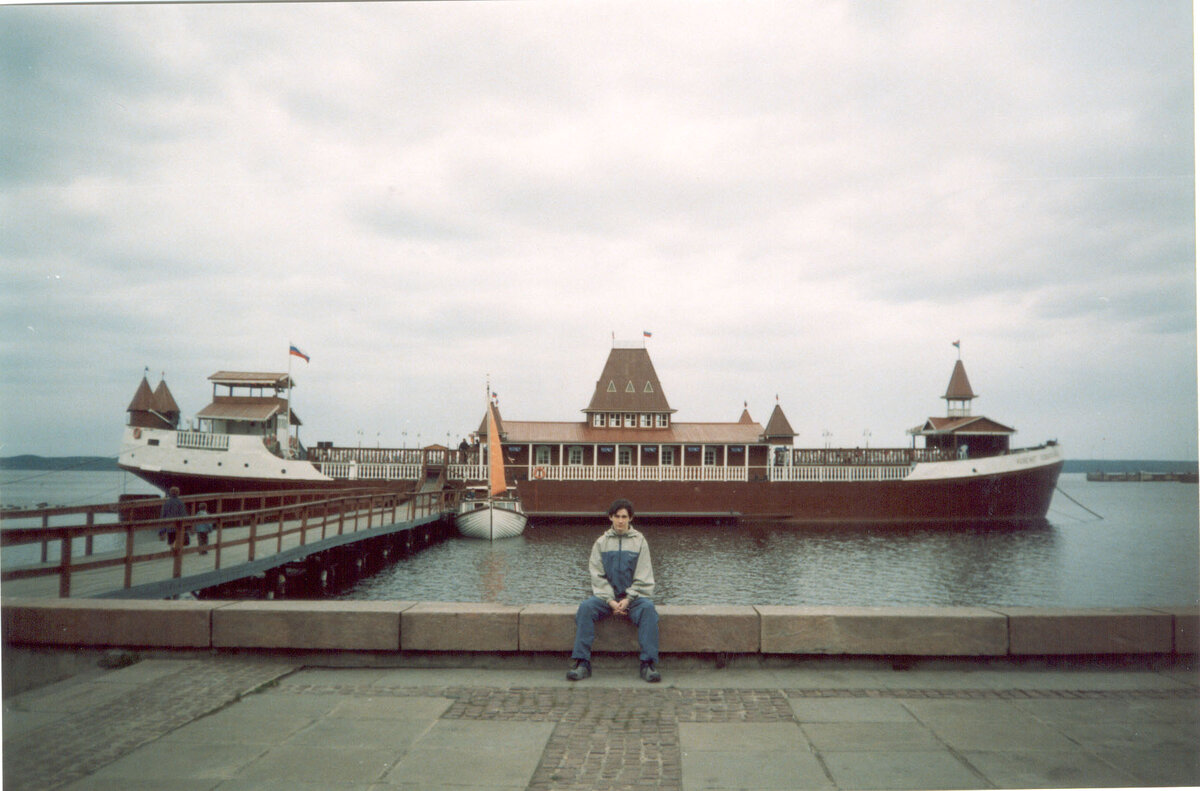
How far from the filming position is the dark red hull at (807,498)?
42.3m

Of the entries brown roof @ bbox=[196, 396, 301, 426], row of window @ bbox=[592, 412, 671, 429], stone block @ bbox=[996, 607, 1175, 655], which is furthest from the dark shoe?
row of window @ bbox=[592, 412, 671, 429]

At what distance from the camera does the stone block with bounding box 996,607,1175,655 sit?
6078mm

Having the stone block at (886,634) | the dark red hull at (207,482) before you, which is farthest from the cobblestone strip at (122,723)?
the dark red hull at (207,482)

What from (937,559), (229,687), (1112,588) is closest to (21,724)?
(229,687)

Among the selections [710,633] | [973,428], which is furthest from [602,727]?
[973,428]

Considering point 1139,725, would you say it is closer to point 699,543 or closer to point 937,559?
point 937,559

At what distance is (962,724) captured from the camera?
498 cm

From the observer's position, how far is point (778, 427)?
165 ft

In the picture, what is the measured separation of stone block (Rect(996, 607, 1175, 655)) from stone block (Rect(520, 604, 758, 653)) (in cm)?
213

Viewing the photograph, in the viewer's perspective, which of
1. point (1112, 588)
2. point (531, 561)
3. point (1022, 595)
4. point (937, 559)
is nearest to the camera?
point (1022, 595)

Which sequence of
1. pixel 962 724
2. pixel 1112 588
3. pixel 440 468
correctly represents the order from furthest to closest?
pixel 440 468, pixel 1112 588, pixel 962 724

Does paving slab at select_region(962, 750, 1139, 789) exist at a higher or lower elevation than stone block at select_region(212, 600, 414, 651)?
lower

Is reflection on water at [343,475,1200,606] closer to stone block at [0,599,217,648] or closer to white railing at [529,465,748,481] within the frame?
white railing at [529,465,748,481]

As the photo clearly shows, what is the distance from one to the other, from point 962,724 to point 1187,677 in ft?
7.76
